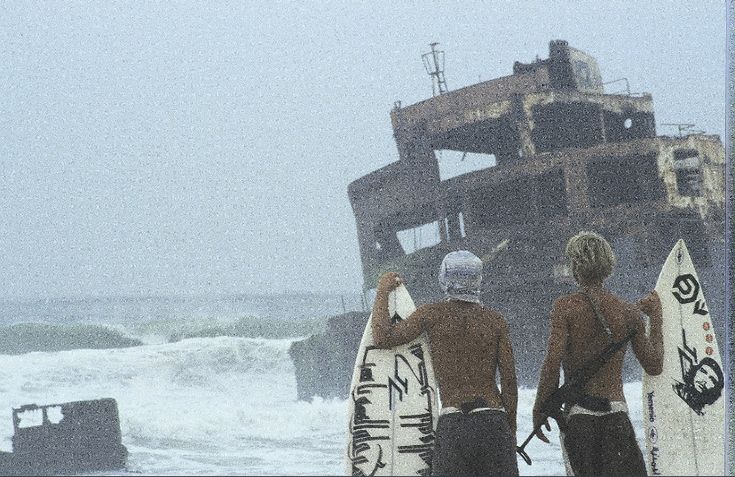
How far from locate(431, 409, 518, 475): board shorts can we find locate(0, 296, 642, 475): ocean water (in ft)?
31.8

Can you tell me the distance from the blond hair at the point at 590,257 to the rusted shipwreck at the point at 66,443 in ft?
38.7

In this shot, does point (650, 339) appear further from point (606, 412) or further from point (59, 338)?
point (59, 338)

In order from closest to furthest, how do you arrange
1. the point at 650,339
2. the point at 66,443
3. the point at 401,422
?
the point at 650,339
the point at 401,422
the point at 66,443

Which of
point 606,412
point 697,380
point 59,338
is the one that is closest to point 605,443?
point 606,412

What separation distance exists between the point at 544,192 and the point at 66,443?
41.1 feet

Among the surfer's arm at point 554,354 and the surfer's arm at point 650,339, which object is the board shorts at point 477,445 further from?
the surfer's arm at point 650,339

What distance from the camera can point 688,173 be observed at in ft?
69.5

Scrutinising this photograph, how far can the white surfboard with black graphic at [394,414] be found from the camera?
423cm

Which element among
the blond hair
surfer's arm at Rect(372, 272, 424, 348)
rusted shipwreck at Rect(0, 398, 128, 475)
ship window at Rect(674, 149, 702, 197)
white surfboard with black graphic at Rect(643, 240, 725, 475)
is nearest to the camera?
the blond hair

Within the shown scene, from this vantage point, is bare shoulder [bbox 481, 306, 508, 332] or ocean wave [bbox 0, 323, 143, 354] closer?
bare shoulder [bbox 481, 306, 508, 332]

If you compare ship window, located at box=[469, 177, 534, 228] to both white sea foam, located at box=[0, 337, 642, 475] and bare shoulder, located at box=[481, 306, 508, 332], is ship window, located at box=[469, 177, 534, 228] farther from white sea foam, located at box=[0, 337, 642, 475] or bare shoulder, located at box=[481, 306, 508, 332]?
bare shoulder, located at box=[481, 306, 508, 332]

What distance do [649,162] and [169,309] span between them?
44.8 metres

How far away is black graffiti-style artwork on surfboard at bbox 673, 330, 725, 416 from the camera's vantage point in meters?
4.44

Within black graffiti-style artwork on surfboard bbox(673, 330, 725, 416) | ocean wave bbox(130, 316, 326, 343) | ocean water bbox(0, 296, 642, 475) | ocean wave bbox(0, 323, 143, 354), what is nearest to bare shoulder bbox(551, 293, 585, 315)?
black graffiti-style artwork on surfboard bbox(673, 330, 725, 416)
